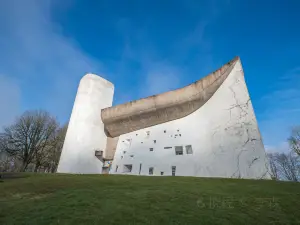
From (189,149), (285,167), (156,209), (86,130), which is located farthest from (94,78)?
(285,167)

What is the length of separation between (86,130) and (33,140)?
8.37m

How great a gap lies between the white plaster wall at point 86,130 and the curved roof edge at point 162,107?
143 centimetres

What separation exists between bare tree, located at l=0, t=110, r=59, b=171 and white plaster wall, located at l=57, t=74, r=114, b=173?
245 inches

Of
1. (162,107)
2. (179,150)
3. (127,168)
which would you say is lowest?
(127,168)

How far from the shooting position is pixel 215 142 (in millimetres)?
13719

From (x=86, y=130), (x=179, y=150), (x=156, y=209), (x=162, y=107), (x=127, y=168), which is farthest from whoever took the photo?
(x=86, y=130)

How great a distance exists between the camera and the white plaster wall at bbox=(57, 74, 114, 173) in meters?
19.3

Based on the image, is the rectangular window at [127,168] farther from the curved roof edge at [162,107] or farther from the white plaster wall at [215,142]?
the curved roof edge at [162,107]

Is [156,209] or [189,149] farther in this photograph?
[189,149]

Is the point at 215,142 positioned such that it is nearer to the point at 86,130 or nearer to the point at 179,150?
the point at 179,150

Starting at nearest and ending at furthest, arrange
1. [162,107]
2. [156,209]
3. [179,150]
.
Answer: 1. [156,209]
2. [179,150]
3. [162,107]

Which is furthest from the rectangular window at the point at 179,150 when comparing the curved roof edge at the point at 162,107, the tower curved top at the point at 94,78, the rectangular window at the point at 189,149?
the tower curved top at the point at 94,78

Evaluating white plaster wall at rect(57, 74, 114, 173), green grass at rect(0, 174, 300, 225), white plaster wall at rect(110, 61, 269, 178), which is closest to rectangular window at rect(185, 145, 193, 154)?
white plaster wall at rect(110, 61, 269, 178)

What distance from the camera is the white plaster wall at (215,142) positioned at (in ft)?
39.0
